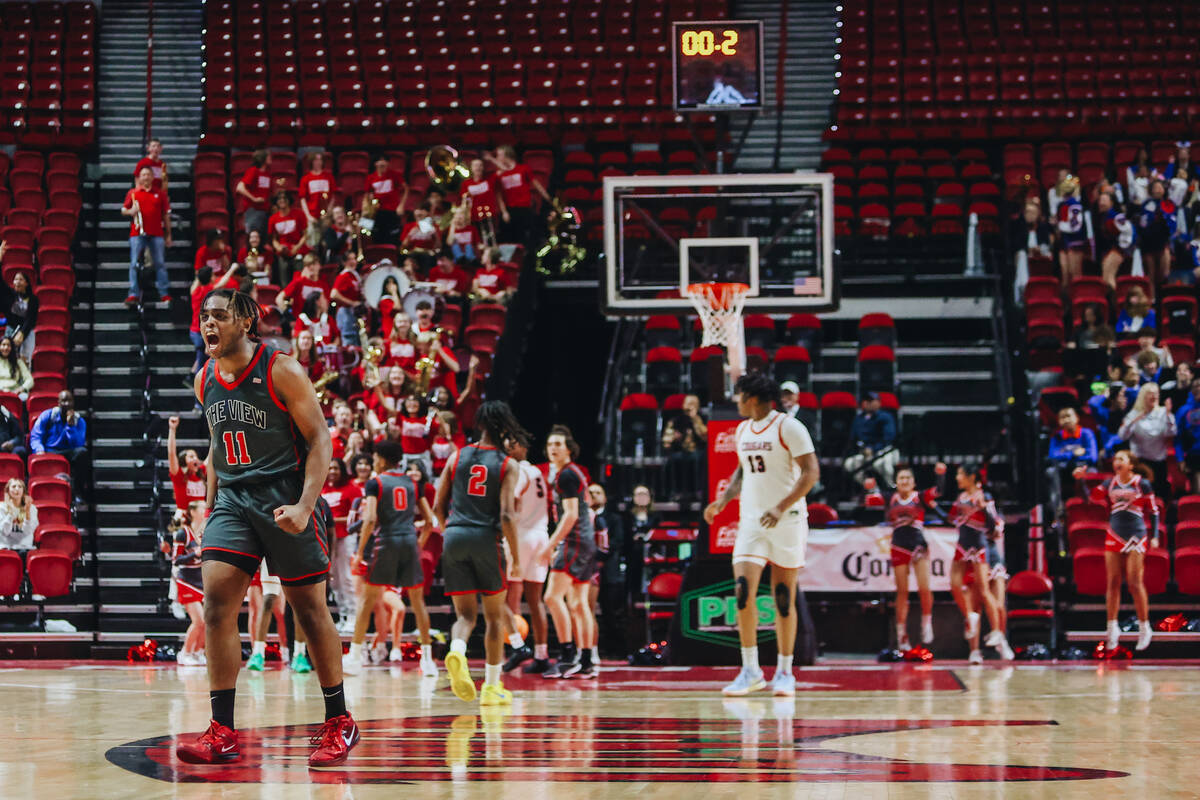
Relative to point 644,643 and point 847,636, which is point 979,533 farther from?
point 644,643

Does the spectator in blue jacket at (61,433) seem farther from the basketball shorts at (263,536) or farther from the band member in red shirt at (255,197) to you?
the basketball shorts at (263,536)

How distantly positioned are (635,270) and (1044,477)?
4.49 meters

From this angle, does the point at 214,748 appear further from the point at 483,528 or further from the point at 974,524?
the point at 974,524

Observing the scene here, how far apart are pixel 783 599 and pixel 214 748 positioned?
4.27 meters

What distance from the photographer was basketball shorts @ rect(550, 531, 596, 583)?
10750 millimetres

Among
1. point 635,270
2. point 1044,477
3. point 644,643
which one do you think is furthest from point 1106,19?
point 644,643

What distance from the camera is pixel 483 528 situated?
8.34m

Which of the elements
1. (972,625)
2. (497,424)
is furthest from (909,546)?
(497,424)

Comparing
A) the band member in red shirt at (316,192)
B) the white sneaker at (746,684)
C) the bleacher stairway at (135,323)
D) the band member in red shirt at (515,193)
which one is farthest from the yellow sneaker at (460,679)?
the band member in red shirt at (316,192)

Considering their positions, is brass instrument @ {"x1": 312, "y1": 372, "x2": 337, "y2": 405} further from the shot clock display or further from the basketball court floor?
the basketball court floor

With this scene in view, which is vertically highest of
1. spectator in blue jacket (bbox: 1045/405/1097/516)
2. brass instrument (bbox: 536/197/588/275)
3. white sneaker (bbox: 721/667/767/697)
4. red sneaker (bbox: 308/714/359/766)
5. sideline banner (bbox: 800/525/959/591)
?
brass instrument (bbox: 536/197/588/275)

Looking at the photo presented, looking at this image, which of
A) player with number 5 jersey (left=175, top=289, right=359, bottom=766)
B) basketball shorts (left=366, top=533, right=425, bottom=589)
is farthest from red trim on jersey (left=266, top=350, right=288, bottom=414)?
basketball shorts (left=366, top=533, right=425, bottom=589)

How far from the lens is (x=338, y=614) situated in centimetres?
1332

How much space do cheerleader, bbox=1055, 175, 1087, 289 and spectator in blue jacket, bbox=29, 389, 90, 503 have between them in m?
10.9
